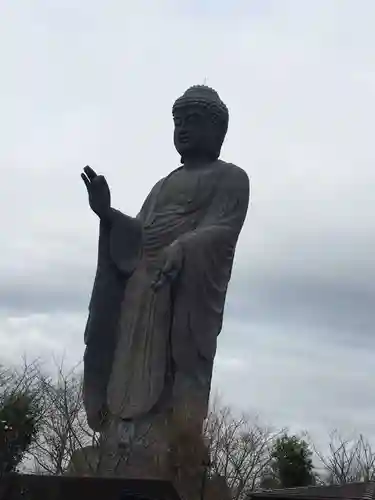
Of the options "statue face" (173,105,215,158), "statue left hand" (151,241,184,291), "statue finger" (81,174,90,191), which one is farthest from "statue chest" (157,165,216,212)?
"statue finger" (81,174,90,191)

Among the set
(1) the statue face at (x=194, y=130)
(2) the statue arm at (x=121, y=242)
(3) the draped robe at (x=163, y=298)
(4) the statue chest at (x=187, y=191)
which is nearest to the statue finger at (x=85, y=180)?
(2) the statue arm at (x=121, y=242)

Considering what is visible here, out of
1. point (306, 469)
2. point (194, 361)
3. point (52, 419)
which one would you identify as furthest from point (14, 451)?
point (306, 469)

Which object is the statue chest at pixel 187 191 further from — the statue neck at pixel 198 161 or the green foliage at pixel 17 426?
the green foliage at pixel 17 426

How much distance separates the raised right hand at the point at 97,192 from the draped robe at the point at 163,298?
1.18ft

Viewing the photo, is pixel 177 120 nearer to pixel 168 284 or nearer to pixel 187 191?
pixel 187 191

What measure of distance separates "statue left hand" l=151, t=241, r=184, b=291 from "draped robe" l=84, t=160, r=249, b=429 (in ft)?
0.31

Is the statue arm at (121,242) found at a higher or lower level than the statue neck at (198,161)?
lower

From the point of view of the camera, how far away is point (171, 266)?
1684cm

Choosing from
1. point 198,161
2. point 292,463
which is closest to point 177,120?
point 198,161

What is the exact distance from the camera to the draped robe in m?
16.8

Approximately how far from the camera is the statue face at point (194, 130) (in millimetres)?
18203

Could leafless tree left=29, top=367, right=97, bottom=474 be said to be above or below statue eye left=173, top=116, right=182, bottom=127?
below

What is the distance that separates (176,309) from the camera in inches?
671

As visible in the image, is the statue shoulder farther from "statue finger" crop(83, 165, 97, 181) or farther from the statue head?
"statue finger" crop(83, 165, 97, 181)
